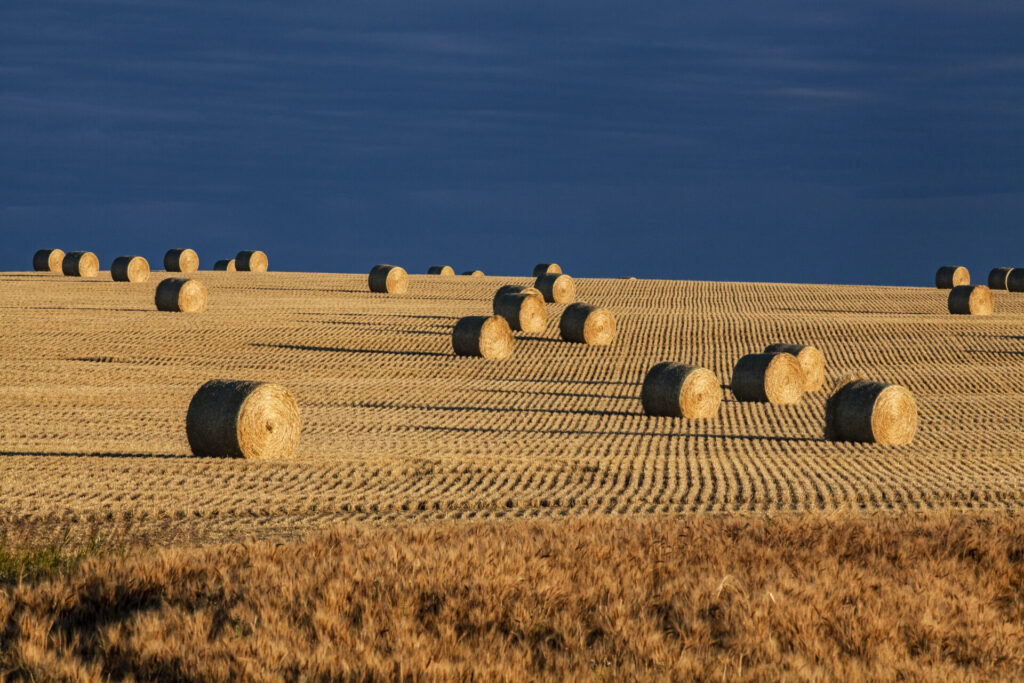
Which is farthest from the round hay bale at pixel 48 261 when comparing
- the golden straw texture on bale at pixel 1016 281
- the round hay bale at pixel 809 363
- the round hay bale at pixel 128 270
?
the golden straw texture on bale at pixel 1016 281

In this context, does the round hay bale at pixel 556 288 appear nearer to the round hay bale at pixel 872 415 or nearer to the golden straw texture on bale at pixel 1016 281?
the golden straw texture on bale at pixel 1016 281

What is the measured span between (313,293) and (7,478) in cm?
4433

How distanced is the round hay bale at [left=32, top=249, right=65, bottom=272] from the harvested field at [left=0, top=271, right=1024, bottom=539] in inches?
237

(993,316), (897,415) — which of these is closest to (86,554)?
(897,415)

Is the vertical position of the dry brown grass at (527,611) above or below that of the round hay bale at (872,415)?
below

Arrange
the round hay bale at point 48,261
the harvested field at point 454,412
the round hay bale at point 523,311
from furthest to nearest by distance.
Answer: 1. the round hay bale at point 48,261
2. the round hay bale at point 523,311
3. the harvested field at point 454,412

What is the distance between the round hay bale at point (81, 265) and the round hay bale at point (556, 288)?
2458 cm

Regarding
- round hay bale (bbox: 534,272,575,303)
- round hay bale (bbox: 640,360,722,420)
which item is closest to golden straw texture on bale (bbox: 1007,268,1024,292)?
round hay bale (bbox: 534,272,575,303)

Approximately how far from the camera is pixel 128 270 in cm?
6269

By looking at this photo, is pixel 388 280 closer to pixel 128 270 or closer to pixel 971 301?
pixel 128 270

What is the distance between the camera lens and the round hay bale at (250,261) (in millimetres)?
76750

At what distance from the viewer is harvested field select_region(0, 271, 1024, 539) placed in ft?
57.9

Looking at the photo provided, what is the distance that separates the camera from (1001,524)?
11.9 meters

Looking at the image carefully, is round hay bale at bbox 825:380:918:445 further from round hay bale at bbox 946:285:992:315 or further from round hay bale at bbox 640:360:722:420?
round hay bale at bbox 946:285:992:315
